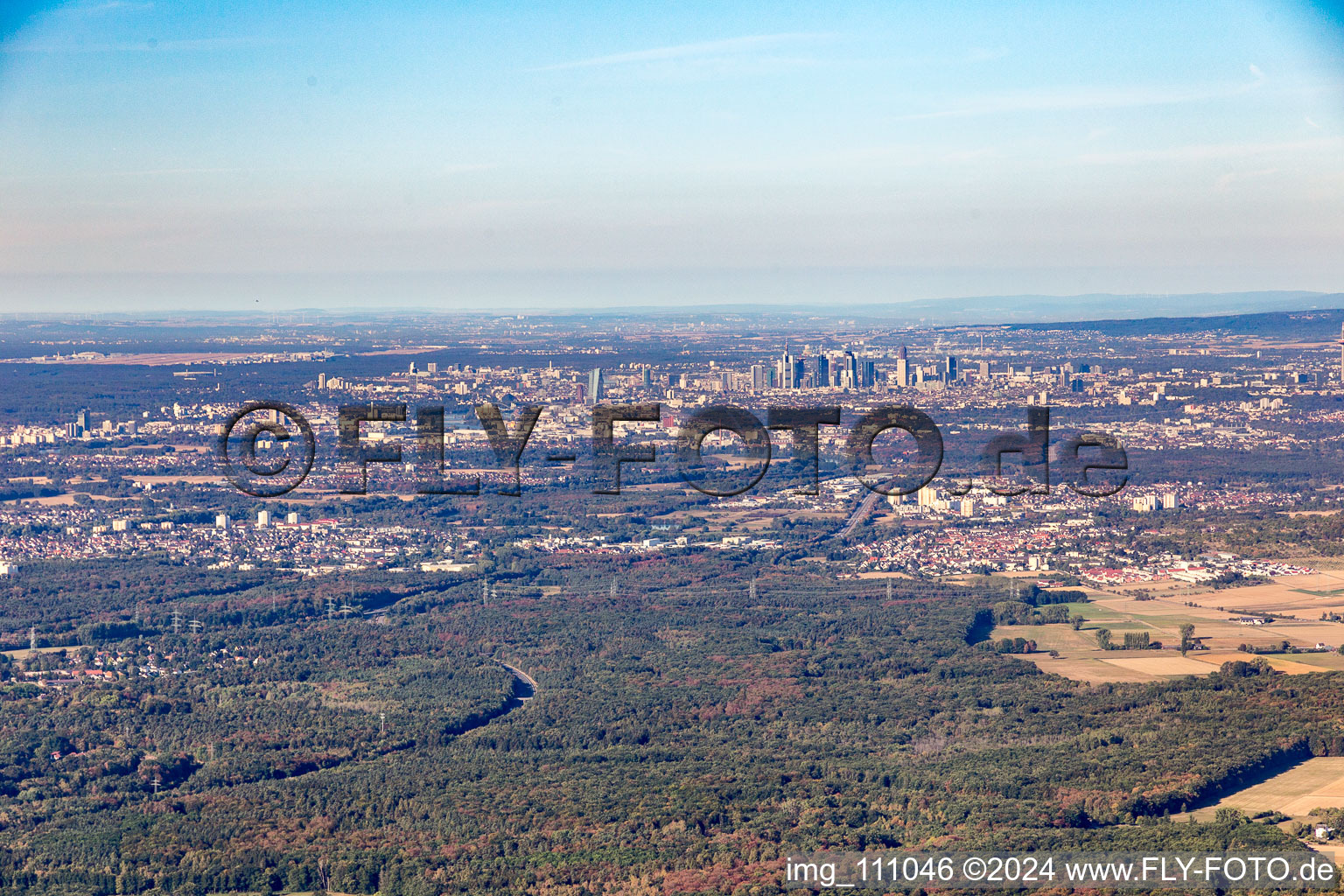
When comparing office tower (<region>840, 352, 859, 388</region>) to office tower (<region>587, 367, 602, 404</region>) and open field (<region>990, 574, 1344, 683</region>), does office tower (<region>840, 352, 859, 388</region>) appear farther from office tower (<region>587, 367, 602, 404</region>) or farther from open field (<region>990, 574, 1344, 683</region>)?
open field (<region>990, 574, 1344, 683</region>)

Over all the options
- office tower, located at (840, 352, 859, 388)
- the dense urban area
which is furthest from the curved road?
office tower, located at (840, 352, 859, 388)

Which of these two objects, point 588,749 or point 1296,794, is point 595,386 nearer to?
point 588,749

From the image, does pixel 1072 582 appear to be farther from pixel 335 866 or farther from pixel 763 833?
pixel 335 866

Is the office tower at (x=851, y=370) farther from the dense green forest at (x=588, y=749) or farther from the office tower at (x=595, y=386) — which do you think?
the dense green forest at (x=588, y=749)

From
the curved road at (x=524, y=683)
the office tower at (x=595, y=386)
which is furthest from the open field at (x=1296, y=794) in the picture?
the office tower at (x=595, y=386)

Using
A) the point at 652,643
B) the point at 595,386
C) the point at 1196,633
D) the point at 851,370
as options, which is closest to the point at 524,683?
the point at 652,643

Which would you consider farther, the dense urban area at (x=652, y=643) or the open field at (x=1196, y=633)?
the open field at (x=1196, y=633)

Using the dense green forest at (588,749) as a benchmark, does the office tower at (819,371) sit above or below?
above
